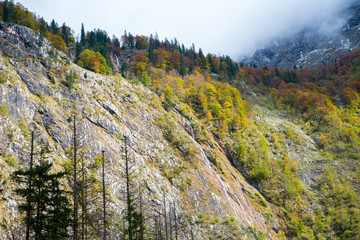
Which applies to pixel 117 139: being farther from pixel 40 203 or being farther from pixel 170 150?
pixel 40 203

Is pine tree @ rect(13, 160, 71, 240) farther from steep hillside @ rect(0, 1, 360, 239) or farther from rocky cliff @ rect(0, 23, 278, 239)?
rocky cliff @ rect(0, 23, 278, 239)

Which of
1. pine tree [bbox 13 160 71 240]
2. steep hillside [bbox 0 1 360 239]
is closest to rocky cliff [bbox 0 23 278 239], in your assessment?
steep hillside [bbox 0 1 360 239]

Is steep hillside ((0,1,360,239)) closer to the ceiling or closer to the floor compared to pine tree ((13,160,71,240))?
closer to the ceiling

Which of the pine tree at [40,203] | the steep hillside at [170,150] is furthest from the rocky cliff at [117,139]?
the pine tree at [40,203]

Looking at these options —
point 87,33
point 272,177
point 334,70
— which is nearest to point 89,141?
point 272,177

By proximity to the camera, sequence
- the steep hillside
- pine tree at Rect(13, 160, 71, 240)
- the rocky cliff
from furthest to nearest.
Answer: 1. the rocky cliff
2. the steep hillside
3. pine tree at Rect(13, 160, 71, 240)

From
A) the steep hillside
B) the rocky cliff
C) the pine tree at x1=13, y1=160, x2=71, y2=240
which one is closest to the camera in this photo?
the pine tree at x1=13, y1=160, x2=71, y2=240

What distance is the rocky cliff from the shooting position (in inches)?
1490

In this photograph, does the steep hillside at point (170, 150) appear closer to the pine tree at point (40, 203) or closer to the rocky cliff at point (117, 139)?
the rocky cliff at point (117, 139)

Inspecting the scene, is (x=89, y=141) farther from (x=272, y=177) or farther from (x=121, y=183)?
(x=272, y=177)

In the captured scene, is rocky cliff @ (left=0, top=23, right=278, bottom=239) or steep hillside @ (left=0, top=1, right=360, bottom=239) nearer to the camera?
steep hillside @ (left=0, top=1, right=360, bottom=239)

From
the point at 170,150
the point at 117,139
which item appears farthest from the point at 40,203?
the point at 170,150

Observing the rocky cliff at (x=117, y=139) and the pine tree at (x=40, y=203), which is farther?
the rocky cliff at (x=117, y=139)

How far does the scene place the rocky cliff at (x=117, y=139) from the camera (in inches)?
1490
